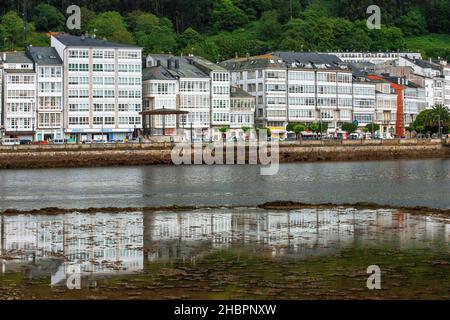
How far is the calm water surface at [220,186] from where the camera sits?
A: 158 ft

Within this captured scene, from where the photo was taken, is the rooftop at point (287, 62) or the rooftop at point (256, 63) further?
the rooftop at point (287, 62)

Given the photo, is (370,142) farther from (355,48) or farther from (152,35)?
(355,48)

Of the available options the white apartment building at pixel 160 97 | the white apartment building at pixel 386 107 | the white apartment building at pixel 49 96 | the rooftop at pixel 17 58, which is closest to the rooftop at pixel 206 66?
the white apartment building at pixel 160 97

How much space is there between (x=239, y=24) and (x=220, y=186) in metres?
120

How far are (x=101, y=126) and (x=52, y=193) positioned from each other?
1946 inches

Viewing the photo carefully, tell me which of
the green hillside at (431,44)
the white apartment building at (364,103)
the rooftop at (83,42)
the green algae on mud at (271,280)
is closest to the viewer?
the green algae on mud at (271,280)

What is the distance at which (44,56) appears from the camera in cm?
10169

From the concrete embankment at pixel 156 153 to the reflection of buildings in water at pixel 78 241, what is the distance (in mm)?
42581

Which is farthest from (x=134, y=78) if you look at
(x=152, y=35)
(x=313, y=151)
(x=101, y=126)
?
(x=152, y=35)

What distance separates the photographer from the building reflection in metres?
27.3

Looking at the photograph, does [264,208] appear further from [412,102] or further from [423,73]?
[423,73]

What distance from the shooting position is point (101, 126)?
102625mm

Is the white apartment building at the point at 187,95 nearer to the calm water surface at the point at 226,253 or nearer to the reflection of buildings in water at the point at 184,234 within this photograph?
the reflection of buildings in water at the point at 184,234

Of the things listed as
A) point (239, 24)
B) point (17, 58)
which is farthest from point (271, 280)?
point (239, 24)
